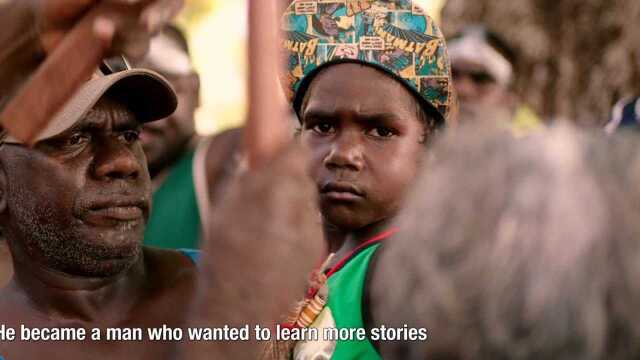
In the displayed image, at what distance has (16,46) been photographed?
2283mm

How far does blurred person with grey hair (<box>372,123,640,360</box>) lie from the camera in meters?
1.71

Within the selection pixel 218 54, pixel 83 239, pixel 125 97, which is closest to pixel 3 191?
pixel 83 239

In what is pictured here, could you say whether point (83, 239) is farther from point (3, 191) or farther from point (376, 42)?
point (376, 42)

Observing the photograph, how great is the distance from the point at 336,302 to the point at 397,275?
1261 mm

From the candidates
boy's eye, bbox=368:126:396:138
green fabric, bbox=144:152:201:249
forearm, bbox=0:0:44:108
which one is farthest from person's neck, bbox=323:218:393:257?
green fabric, bbox=144:152:201:249

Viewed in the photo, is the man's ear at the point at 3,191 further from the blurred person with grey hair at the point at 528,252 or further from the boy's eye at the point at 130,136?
the blurred person with grey hair at the point at 528,252

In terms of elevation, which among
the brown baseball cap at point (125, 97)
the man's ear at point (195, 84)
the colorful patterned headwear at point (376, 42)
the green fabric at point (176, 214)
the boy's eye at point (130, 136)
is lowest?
the green fabric at point (176, 214)

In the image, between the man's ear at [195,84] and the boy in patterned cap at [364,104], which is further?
the man's ear at [195,84]


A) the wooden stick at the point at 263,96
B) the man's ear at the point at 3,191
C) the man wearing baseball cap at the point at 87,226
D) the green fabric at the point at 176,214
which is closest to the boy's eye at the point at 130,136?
the man wearing baseball cap at the point at 87,226

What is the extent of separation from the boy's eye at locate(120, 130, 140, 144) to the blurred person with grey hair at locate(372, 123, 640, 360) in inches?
56.1

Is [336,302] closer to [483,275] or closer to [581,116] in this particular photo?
[483,275]

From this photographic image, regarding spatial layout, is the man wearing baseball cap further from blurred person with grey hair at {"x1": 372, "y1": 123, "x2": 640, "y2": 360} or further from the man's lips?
blurred person with grey hair at {"x1": 372, "y1": 123, "x2": 640, "y2": 360}

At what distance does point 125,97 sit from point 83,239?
39 centimetres

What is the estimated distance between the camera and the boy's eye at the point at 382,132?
3.31 m
